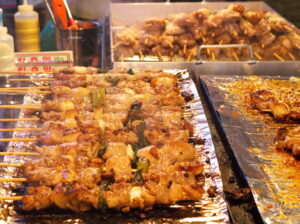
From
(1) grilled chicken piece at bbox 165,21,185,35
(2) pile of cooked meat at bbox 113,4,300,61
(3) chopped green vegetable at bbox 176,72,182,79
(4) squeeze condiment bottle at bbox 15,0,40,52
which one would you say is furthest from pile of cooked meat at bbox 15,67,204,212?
(1) grilled chicken piece at bbox 165,21,185,35

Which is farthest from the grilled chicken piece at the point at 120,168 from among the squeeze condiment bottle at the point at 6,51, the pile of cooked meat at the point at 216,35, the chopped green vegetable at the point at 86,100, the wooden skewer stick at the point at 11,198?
the pile of cooked meat at the point at 216,35

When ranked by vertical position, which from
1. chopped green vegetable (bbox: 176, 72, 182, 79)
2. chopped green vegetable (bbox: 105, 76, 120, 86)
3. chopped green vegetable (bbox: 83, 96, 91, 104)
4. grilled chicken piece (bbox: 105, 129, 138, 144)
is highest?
chopped green vegetable (bbox: 105, 76, 120, 86)

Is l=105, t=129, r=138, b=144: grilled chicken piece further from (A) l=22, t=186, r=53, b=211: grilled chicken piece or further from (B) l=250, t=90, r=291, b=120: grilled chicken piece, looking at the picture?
(B) l=250, t=90, r=291, b=120: grilled chicken piece

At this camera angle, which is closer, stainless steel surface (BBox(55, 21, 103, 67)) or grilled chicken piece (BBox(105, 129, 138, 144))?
grilled chicken piece (BBox(105, 129, 138, 144))

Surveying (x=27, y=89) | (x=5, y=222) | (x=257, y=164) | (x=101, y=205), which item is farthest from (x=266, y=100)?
(x=5, y=222)

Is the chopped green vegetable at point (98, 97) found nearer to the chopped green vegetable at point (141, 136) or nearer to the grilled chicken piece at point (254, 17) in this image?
the chopped green vegetable at point (141, 136)

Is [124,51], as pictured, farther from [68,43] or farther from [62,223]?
[62,223]
